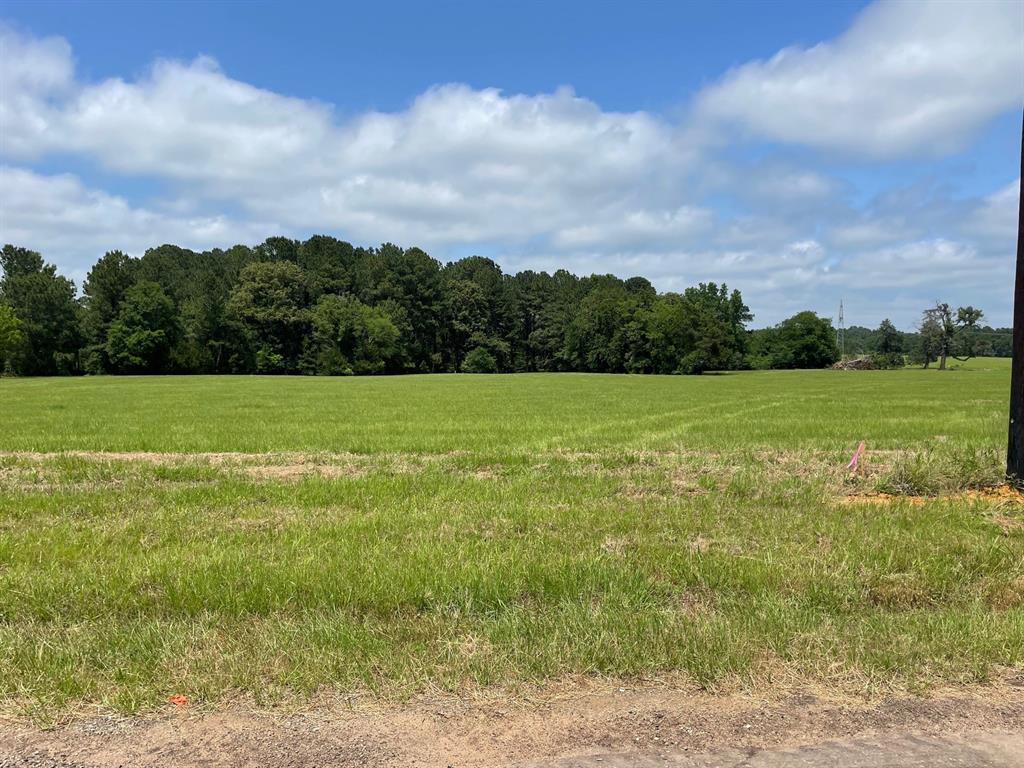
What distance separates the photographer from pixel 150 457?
1470cm

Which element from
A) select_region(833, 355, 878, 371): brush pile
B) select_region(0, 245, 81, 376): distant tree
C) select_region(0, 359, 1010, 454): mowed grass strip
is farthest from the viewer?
select_region(833, 355, 878, 371): brush pile

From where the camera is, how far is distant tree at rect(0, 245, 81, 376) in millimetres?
86125

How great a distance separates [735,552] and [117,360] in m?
97.9

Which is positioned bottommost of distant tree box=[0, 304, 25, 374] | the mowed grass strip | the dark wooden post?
the mowed grass strip

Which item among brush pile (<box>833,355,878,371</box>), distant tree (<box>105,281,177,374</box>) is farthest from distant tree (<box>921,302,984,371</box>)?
distant tree (<box>105,281,177,374</box>)

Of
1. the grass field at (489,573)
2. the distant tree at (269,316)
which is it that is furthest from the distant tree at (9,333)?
the grass field at (489,573)

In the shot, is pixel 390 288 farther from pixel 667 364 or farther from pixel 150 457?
pixel 150 457

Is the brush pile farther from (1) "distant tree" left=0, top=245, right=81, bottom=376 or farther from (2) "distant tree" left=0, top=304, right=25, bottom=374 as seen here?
(2) "distant tree" left=0, top=304, right=25, bottom=374

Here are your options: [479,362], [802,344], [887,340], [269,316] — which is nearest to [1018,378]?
[269,316]

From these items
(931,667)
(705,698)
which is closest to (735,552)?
(931,667)

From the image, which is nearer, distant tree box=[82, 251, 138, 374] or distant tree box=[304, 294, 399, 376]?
distant tree box=[82, 251, 138, 374]

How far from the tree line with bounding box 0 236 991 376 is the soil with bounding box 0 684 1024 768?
308ft

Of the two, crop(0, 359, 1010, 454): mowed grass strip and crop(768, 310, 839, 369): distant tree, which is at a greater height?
crop(768, 310, 839, 369): distant tree

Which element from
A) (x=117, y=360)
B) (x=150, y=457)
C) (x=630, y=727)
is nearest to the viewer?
(x=630, y=727)
